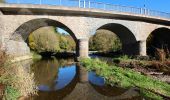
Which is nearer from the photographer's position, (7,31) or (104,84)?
(104,84)

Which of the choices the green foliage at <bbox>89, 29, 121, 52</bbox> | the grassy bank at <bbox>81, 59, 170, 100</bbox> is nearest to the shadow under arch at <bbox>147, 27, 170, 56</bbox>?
the green foliage at <bbox>89, 29, 121, 52</bbox>

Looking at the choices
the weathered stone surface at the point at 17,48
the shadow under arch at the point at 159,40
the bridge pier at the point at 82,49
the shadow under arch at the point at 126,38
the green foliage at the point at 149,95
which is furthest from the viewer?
the shadow under arch at the point at 159,40

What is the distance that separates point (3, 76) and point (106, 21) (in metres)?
24.9

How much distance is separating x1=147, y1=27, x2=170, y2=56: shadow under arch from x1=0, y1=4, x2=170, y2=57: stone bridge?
13.4 ft

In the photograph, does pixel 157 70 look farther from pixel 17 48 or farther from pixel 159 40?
pixel 159 40

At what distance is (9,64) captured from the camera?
998 cm

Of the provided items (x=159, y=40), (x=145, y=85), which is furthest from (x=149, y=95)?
(x=159, y=40)

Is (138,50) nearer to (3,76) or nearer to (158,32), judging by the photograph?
(158,32)

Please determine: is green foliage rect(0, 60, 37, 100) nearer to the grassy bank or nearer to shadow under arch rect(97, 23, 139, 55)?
the grassy bank

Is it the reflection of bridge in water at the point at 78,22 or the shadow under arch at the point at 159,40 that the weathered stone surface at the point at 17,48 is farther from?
the shadow under arch at the point at 159,40

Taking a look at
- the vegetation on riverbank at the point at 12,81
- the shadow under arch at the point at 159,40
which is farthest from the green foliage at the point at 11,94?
the shadow under arch at the point at 159,40

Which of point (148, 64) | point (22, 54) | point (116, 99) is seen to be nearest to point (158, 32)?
point (22, 54)

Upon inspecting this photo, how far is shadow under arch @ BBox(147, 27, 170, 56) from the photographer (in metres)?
41.2

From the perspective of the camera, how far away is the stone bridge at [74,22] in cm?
2938
